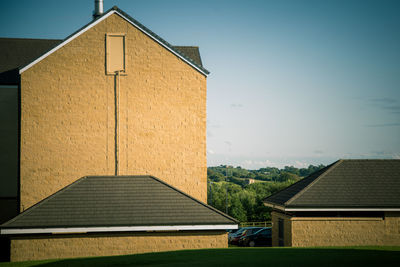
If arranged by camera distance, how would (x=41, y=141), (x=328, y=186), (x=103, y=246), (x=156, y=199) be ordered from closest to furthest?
(x=103, y=246) → (x=156, y=199) → (x=41, y=141) → (x=328, y=186)

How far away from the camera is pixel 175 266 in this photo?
14.9m

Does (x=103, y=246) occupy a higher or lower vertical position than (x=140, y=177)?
lower

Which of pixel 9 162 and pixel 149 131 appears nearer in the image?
pixel 149 131

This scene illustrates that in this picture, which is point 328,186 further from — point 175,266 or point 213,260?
point 175,266

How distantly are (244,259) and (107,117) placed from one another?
1118cm

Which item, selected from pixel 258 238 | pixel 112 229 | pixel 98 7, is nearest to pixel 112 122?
pixel 112 229

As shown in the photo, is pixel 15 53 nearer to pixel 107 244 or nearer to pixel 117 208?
pixel 117 208

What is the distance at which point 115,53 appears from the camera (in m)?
22.8

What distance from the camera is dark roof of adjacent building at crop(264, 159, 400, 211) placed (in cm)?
2322

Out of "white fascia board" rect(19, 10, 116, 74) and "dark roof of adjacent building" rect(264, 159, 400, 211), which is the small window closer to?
"white fascia board" rect(19, 10, 116, 74)

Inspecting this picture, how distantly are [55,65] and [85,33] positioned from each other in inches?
96.6

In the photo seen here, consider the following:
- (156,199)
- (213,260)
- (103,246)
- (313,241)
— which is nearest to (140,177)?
(156,199)

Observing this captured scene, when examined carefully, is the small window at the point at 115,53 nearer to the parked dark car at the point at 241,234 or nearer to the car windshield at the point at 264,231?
the parked dark car at the point at 241,234

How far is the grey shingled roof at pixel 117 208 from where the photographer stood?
19.0 metres
